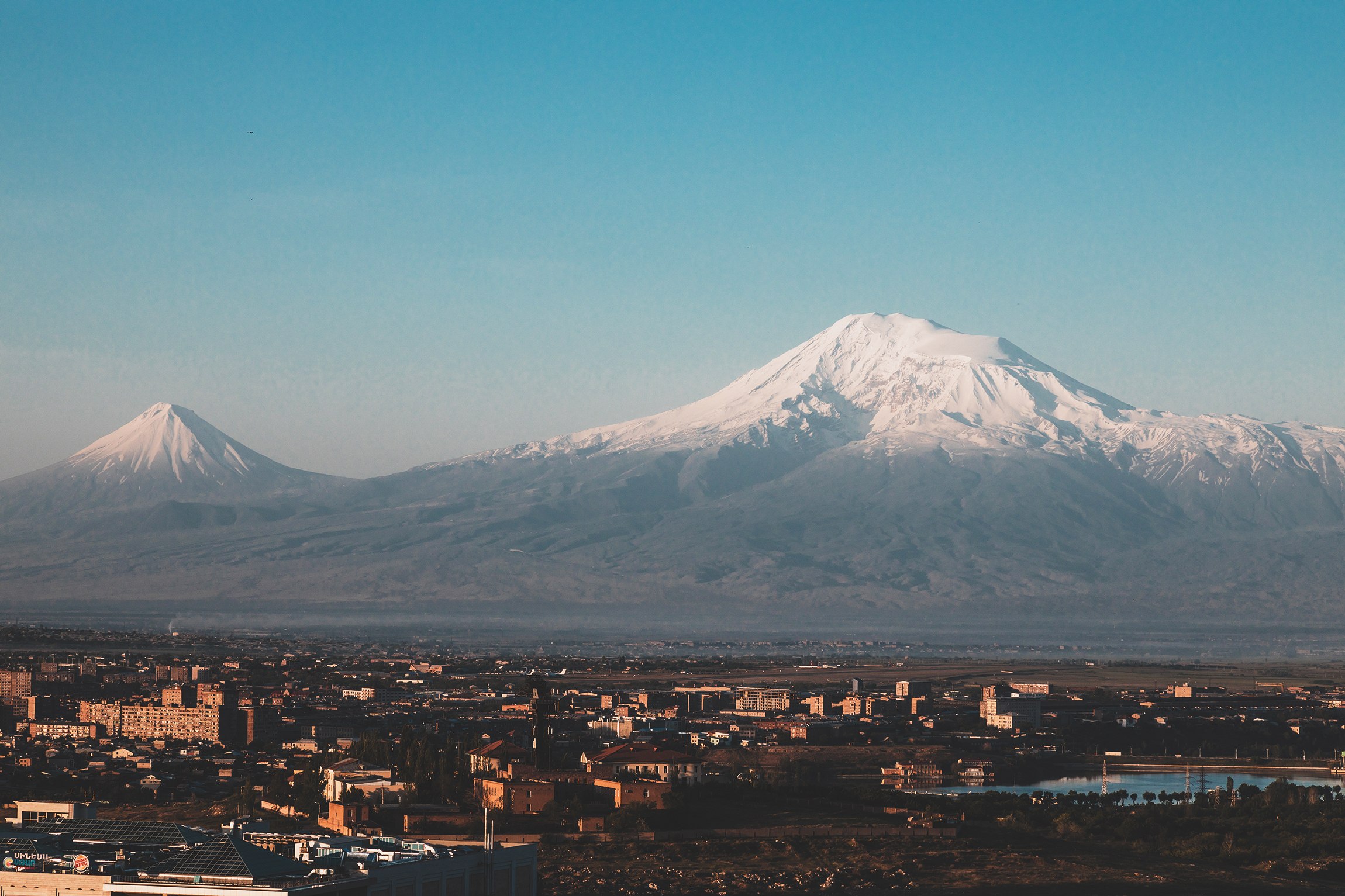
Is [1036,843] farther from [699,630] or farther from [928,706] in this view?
[699,630]

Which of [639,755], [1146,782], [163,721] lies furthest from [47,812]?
[163,721]

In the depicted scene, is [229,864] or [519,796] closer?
[229,864]

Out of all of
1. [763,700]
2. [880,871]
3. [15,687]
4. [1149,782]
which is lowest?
[880,871]

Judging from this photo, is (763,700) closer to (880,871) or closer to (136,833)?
(880,871)

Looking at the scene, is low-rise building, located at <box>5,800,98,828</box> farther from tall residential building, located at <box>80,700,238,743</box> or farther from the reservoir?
tall residential building, located at <box>80,700,238,743</box>

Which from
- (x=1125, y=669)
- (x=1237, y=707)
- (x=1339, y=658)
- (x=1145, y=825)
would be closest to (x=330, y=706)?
(x=1237, y=707)

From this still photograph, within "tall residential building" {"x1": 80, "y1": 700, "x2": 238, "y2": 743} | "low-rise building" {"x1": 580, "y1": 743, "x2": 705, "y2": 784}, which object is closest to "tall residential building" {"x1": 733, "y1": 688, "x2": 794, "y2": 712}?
"tall residential building" {"x1": 80, "y1": 700, "x2": 238, "y2": 743}

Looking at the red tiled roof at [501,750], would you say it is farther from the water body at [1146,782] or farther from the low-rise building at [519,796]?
the water body at [1146,782]

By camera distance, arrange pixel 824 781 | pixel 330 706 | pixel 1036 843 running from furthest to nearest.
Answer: pixel 330 706 → pixel 824 781 → pixel 1036 843

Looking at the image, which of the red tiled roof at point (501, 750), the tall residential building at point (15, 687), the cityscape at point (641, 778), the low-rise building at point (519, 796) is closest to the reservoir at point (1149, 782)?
the cityscape at point (641, 778)
